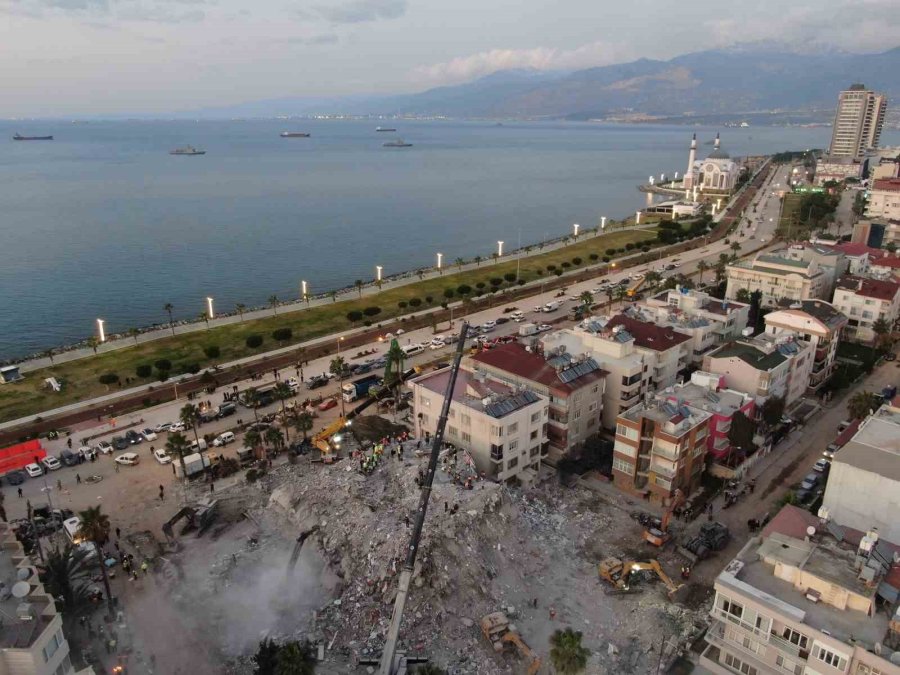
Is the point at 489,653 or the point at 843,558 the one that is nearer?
the point at 843,558

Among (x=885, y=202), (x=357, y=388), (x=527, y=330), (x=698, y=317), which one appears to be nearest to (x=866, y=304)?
(x=698, y=317)

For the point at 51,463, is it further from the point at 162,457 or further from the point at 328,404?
the point at 328,404

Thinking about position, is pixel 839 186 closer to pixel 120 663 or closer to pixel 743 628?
pixel 743 628

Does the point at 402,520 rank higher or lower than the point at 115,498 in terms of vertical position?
higher

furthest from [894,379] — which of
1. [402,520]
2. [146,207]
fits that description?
[146,207]

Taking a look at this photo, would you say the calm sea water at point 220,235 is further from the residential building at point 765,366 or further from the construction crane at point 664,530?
the construction crane at point 664,530

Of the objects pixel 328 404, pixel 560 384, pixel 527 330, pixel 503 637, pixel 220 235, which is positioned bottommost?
pixel 220 235
